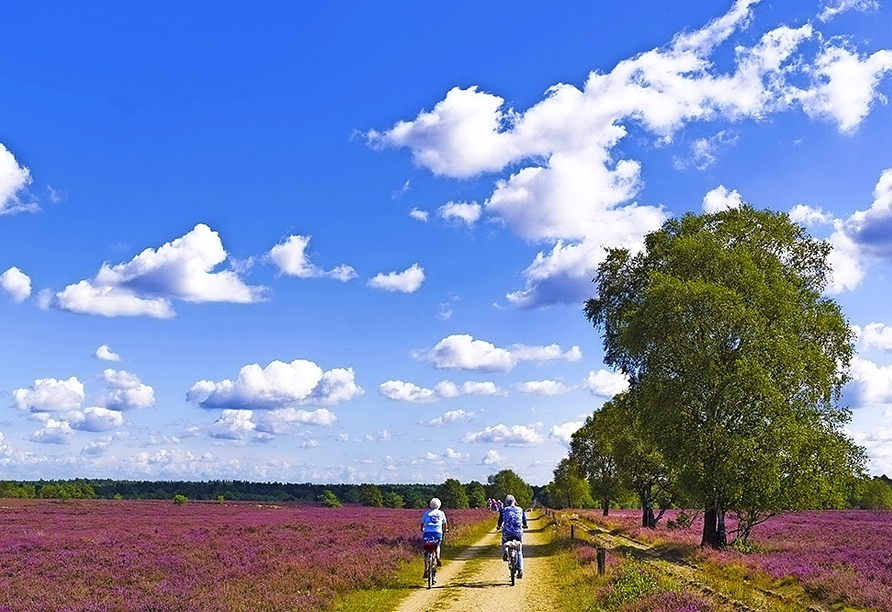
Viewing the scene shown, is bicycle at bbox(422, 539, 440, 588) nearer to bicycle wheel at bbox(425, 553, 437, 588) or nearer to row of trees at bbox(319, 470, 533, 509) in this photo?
bicycle wheel at bbox(425, 553, 437, 588)

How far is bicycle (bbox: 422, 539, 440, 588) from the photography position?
1927cm

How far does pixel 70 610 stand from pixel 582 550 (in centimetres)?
1727

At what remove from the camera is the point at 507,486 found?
6230 inches

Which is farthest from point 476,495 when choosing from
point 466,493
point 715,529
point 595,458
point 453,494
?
point 715,529

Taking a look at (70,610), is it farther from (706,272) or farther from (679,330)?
(706,272)

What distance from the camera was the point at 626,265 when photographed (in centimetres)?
3631

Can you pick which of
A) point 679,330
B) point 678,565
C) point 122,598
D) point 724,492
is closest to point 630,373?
point 679,330

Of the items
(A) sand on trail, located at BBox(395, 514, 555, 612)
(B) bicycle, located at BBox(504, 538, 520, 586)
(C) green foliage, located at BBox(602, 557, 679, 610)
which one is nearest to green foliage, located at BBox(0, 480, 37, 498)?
(A) sand on trail, located at BBox(395, 514, 555, 612)

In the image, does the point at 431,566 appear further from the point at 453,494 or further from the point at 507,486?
the point at 507,486

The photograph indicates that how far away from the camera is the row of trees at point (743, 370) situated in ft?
83.9

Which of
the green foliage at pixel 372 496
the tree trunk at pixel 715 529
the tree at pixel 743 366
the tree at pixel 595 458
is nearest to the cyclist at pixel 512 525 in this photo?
the tree at pixel 743 366

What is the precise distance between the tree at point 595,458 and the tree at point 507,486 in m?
85.8

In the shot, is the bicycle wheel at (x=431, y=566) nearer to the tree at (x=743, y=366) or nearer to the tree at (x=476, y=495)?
the tree at (x=743, y=366)

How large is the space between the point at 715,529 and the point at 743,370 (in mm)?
7827
